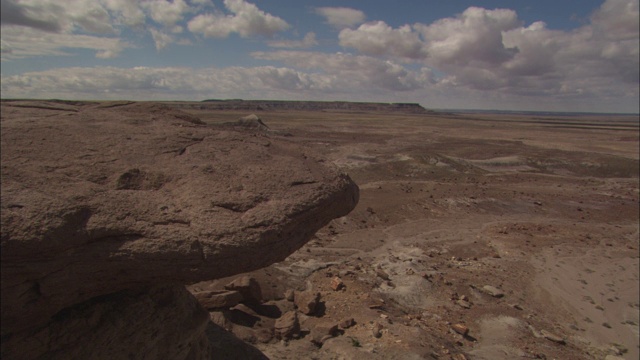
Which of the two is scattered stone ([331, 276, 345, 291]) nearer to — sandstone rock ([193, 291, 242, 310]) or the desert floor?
the desert floor

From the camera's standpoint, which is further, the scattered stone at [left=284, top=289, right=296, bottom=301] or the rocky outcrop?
the scattered stone at [left=284, top=289, right=296, bottom=301]

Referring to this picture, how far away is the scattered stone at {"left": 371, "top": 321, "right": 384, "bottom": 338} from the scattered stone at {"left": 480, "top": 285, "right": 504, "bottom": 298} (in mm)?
6108

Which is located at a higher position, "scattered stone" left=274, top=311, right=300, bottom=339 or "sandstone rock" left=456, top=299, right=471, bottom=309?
"scattered stone" left=274, top=311, right=300, bottom=339

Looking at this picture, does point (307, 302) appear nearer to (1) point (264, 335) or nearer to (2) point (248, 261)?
(1) point (264, 335)

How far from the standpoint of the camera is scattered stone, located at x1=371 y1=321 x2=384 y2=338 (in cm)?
1089

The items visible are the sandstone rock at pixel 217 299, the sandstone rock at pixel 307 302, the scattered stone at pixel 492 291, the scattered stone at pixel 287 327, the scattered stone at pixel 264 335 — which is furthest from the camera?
the scattered stone at pixel 492 291

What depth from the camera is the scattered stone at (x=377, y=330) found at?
35.7 feet

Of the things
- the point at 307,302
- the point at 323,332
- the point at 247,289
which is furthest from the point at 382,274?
the point at 247,289

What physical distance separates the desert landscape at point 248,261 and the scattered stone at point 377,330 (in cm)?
6

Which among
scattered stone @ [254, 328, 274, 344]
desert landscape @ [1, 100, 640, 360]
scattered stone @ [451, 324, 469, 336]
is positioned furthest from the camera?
scattered stone @ [451, 324, 469, 336]

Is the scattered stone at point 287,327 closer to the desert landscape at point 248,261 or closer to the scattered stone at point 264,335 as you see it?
the desert landscape at point 248,261

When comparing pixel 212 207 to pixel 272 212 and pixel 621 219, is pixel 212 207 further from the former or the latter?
pixel 621 219

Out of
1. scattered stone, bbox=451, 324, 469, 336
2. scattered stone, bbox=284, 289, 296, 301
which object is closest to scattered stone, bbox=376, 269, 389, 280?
scattered stone, bbox=451, 324, 469, 336

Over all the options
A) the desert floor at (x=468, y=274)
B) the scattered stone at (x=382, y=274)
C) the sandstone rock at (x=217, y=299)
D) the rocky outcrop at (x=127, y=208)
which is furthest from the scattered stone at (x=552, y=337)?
the sandstone rock at (x=217, y=299)
